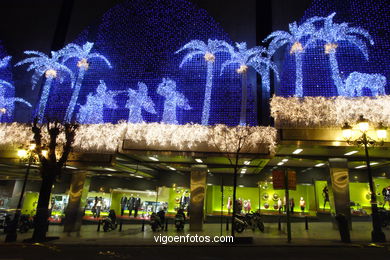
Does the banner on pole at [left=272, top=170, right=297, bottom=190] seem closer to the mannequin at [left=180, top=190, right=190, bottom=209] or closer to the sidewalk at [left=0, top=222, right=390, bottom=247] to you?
the sidewalk at [left=0, top=222, right=390, bottom=247]

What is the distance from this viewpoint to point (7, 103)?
20.6m

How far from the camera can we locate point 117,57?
20.3 metres

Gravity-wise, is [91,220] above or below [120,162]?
below

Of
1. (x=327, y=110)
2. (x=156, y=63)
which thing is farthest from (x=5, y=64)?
(x=327, y=110)

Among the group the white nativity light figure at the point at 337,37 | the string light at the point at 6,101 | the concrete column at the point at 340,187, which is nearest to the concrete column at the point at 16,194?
the string light at the point at 6,101

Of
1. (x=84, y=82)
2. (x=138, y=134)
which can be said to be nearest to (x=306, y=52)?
(x=138, y=134)

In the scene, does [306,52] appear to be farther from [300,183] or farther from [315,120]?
[300,183]

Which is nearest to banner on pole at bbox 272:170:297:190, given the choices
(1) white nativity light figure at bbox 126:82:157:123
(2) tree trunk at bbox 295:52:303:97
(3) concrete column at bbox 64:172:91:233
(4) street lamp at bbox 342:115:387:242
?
(4) street lamp at bbox 342:115:387:242

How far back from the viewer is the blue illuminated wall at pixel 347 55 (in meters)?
15.6

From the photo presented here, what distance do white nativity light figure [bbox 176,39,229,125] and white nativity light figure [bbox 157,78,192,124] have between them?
4.54ft

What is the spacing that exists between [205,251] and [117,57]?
17029mm

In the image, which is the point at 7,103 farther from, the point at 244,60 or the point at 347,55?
the point at 347,55

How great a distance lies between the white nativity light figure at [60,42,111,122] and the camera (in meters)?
19.3

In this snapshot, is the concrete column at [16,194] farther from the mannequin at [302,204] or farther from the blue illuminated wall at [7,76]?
the mannequin at [302,204]
